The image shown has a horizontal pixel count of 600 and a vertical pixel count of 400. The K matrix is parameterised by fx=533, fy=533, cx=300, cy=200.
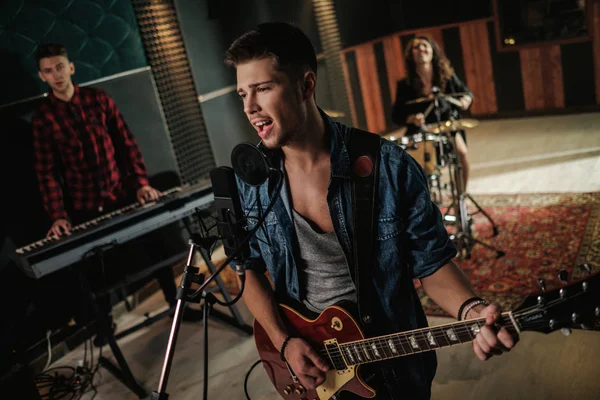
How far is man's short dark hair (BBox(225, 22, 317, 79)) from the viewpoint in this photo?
166cm

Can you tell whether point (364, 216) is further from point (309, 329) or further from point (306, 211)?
point (309, 329)

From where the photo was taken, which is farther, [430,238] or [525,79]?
Answer: [525,79]

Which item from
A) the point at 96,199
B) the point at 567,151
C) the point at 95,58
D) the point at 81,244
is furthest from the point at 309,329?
the point at 567,151

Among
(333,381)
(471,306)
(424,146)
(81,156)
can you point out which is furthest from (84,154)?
(471,306)

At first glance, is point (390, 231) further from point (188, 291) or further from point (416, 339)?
point (188, 291)

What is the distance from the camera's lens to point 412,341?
1.60m

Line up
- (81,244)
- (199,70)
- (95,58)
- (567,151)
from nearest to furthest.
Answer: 1. (81,244)
2. (95,58)
3. (199,70)
4. (567,151)

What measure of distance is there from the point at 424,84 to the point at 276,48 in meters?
3.64

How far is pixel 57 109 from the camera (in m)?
3.92

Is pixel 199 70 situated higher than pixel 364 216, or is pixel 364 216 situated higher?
pixel 199 70

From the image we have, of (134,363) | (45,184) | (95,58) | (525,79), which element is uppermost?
(95,58)

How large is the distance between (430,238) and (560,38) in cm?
693

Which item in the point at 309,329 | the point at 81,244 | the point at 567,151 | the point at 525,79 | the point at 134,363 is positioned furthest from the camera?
the point at 525,79

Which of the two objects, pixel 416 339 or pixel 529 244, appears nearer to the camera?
pixel 416 339
